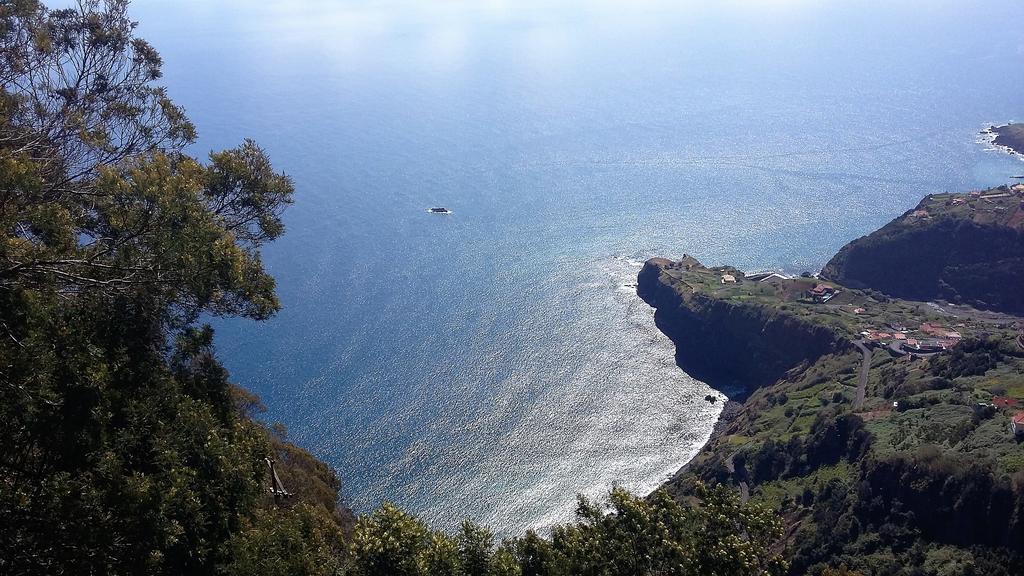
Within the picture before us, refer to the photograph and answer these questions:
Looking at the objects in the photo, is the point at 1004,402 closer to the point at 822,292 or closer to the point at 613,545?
the point at 822,292

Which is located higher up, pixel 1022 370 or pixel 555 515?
pixel 555 515

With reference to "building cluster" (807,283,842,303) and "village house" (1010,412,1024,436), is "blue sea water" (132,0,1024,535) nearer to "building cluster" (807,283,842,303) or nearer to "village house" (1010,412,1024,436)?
"building cluster" (807,283,842,303)

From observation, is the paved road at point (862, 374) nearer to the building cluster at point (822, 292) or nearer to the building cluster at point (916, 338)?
the building cluster at point (916, 338)

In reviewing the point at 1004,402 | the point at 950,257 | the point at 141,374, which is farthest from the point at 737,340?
the point at 141,374

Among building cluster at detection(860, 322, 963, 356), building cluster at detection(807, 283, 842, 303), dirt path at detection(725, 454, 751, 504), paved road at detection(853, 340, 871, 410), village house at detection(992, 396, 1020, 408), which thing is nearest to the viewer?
village house at detection(992, 396, 1020, 408)

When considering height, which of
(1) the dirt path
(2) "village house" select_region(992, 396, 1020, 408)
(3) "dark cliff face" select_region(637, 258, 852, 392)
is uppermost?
(3) "dark cliff face" select_region(637, 258, 852, 392)

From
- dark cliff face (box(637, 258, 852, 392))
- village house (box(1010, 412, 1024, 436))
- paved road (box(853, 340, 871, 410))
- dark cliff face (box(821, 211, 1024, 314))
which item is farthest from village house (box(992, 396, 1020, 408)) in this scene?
dark cliff face (box(821, 211, 1024, 314))

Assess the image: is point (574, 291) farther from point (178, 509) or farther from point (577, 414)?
point (178, 509)

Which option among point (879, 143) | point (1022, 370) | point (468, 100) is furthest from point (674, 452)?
point (468, 100)
